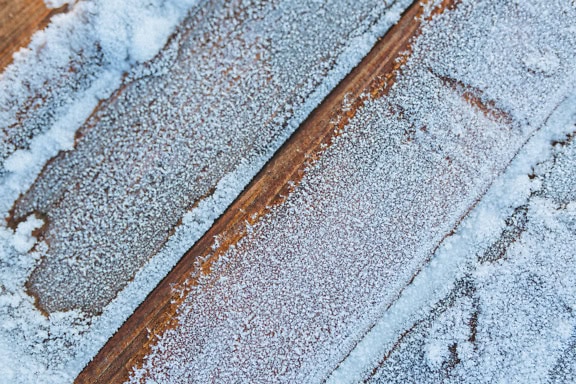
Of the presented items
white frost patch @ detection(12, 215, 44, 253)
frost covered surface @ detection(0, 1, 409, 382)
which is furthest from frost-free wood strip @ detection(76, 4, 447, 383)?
white frost patch @ detection(12, 215, 44, 253)

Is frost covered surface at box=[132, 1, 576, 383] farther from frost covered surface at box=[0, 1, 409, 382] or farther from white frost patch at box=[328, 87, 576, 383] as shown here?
frost covered surface at box=[0, 1, 409, 382]

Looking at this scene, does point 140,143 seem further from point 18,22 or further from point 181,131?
point 18,22

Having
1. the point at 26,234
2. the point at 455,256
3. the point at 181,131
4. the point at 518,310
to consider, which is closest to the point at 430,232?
the point at 455,256

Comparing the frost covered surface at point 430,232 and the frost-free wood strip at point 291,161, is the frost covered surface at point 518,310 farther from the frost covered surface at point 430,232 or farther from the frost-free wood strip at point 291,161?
the frost-free wood strip at point 291,161

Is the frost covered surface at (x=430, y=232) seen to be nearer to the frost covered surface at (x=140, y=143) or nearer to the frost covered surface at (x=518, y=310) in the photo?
the frost covered surface at (x=518, y=310)

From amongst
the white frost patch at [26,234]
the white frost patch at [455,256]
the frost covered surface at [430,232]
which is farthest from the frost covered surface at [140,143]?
the white frost patch at [455,256]

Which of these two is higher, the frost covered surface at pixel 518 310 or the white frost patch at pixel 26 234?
the frost covered surface at pixel 518 310

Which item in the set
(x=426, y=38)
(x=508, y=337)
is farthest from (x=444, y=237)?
(x=426, y=38)
